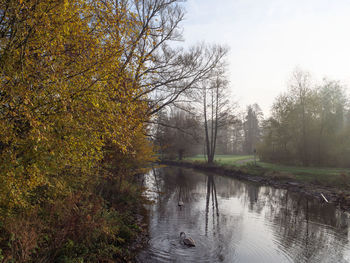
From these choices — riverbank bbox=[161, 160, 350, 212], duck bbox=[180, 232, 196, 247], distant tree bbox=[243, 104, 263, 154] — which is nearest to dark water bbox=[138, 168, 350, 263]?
duck bbox=[180, 232, 196, 247]

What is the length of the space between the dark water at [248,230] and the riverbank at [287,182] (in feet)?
3.88

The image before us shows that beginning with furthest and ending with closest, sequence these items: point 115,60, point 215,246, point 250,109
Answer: point 250,109, point 215,246, point 115,60

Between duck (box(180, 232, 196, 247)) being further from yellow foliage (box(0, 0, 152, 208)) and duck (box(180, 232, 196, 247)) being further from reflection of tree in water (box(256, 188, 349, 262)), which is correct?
yellow foliage (box(0, 0, 152, 208))

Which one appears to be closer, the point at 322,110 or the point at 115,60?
the point at 115,60

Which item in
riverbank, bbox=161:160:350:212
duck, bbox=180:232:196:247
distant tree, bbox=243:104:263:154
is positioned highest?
distant tree, bbox=243:104:263:154

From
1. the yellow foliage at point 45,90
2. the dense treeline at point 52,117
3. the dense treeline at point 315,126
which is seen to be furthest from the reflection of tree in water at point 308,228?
the dense treeline at point 315,126

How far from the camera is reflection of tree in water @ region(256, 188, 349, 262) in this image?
8469 millimetres

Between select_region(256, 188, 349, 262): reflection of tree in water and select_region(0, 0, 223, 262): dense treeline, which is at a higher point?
select_region(0, 0, 223, 262): dense treeline

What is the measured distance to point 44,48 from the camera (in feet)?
15.3

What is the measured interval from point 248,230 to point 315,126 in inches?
847

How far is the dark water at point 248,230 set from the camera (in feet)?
26.7

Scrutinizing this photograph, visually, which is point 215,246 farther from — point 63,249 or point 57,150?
point 57,150

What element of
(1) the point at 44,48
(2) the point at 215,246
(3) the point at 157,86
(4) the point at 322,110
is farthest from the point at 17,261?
(4) the point at 322,110

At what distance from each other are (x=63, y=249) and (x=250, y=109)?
7344 cm
